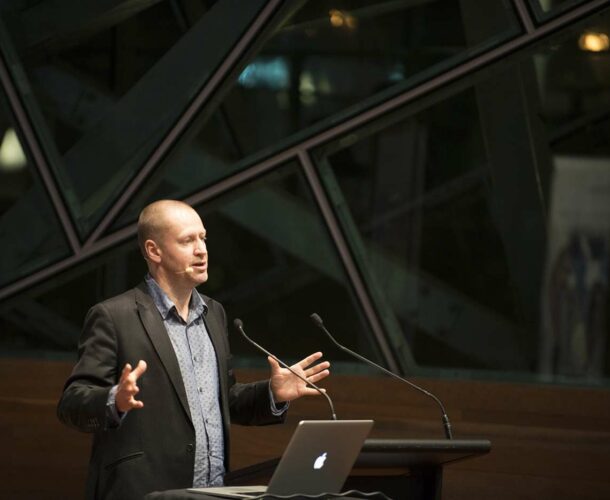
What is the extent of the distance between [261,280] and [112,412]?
118 inches

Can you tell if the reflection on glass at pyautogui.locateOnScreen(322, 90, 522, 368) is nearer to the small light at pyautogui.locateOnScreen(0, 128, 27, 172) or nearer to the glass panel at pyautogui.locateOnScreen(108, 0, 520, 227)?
the glass panel at pyautogui.locateOnScreen(108, 0, 520, 227)

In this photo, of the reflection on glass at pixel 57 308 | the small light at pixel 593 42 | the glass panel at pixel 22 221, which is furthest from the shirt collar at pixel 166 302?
the small light at pixel 593 42

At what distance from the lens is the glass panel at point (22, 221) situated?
6402 millimetres

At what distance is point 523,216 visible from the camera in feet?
19.6

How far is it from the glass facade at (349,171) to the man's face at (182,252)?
2484 mm

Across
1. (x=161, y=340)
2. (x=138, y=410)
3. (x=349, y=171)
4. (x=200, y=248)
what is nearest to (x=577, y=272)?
(x=349, y=171)

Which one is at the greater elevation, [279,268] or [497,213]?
[497,213]

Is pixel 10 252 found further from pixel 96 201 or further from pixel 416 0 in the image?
pixel 416 0

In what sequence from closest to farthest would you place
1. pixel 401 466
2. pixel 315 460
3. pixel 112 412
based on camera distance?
pixel 315 460 → pixel 112 412 → pixel 401 466

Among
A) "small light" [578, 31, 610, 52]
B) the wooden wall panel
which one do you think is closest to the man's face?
the wooden wall panel

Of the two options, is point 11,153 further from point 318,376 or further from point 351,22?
point 318,376

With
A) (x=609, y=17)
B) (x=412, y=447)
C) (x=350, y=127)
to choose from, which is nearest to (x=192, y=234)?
(x=412, y=447)

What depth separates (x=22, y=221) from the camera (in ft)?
21.2

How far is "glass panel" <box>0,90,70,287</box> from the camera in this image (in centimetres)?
640
